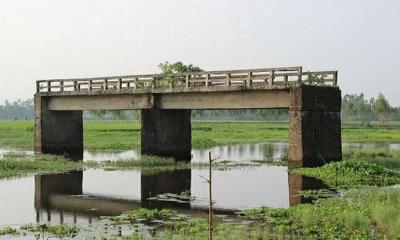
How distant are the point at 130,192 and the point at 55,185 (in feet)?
13.9

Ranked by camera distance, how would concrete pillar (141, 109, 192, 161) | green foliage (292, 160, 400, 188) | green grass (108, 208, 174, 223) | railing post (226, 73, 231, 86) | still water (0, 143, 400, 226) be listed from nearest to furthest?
green grass (108, 208, 174, 223) → still water (0, 143, 400, 226) → green foliage (292, 160, 400, 188) → railing post (226, 73, 231, 86) → concrete pillar (141, 109, 192, 161)

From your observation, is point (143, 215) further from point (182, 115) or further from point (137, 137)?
point (137, 137)

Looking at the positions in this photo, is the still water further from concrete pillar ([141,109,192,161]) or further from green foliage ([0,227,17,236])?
concrete pillar ([141,109,192,161])

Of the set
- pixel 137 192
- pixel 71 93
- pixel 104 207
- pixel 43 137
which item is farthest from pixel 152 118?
pixel 104 207

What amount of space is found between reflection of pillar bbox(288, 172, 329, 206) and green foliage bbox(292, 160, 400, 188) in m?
0.57

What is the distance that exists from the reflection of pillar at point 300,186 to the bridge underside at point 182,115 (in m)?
3.70

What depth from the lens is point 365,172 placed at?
1071 inches

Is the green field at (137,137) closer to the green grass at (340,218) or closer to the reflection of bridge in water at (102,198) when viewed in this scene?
the reflection of bridge in water at (102,198)

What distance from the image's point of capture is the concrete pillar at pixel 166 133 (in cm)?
3891

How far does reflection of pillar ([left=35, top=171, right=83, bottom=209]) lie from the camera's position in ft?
73.9

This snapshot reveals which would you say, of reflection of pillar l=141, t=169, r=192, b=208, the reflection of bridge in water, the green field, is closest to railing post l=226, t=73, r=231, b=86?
reflection of pillar l=141, t=169, r=192, b=208

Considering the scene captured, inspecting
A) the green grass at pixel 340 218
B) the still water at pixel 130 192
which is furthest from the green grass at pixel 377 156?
the green grass at pixel 340 218

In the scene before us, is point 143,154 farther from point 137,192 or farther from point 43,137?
point 137,192

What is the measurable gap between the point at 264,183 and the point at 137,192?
21.0ft
